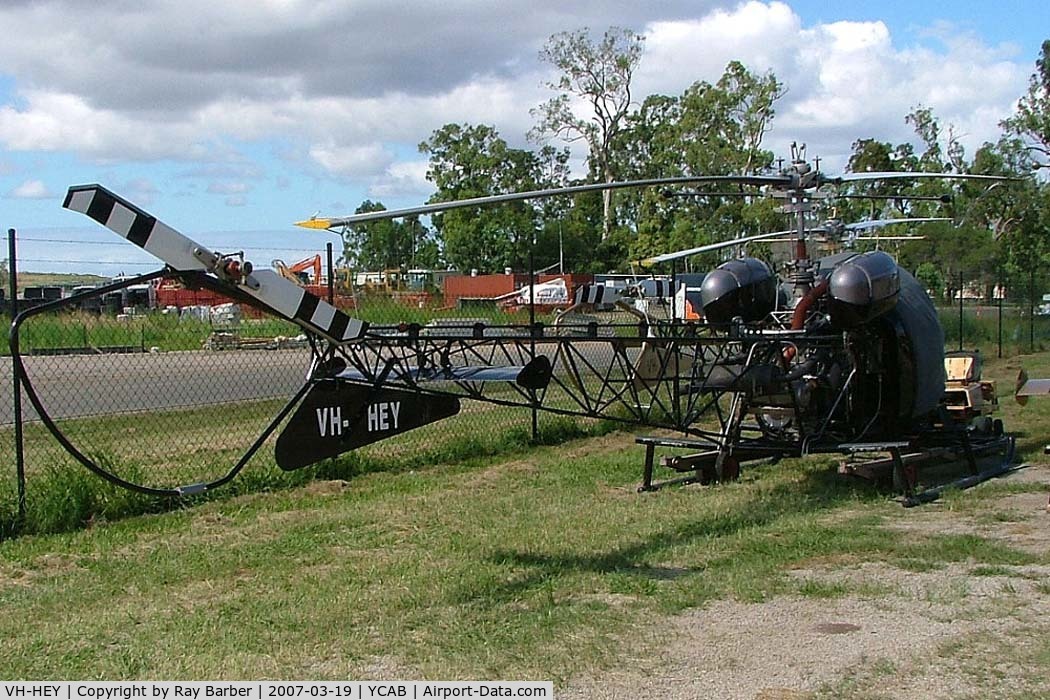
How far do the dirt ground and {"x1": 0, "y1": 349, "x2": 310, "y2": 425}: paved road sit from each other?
9.33m

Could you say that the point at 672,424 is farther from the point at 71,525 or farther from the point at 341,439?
the point at 71,525

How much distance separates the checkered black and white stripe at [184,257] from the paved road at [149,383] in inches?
317

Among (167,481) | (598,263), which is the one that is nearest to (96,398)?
(167,481)

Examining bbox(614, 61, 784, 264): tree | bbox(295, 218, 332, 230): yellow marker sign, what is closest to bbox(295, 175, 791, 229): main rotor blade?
bbox(295, 218, 332, 230): yellow marker sign

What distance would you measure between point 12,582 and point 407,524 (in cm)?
295

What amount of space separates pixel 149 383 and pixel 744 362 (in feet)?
39.9

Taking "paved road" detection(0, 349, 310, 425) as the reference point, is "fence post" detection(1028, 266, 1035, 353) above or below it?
above

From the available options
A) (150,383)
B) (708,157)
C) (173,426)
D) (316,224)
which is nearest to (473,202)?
(316,224)

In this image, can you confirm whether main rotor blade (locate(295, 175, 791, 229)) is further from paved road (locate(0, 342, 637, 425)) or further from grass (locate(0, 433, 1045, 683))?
paved road (locate(0, 342, 637, 425))

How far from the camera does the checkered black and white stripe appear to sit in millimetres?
4820

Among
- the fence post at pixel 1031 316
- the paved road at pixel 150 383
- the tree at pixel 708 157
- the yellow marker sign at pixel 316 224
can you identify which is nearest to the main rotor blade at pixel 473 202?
the yellow marker sign at pixel 316 224

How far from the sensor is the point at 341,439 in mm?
6691

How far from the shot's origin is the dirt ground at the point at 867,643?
5035 millimetres

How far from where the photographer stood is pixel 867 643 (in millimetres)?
5672
